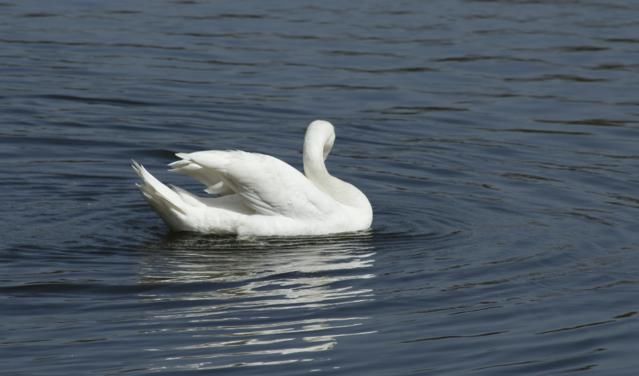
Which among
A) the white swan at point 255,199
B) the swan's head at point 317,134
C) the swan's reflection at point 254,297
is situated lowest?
the swan's reflection at point 254,297

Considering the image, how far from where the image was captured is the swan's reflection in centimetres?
859

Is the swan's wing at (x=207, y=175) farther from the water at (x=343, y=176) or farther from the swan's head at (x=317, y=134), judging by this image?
the swan's head at (x=317, y=134)

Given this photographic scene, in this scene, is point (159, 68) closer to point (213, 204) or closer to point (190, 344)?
point (213, 204)

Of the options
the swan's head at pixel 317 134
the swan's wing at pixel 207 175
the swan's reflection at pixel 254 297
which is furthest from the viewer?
the swan's head at pixel 317 134

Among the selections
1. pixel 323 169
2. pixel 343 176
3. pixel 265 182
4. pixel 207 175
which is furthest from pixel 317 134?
pixel 343 176

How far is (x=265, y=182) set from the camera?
11.4 meters

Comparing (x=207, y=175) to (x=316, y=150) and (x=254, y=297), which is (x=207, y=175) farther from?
(x=254, y=297)

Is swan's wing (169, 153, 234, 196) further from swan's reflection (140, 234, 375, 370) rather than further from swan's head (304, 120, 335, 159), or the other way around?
swan's head (304, 120, 335, 159)

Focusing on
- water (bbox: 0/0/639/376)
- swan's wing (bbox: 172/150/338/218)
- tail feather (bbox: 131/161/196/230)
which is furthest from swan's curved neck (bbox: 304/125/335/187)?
tail feather (bbox: 131/161/196/230)

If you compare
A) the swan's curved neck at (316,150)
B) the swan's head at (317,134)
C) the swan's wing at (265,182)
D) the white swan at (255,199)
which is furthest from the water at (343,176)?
the swan's head at (317,134)

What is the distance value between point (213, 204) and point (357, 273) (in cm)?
178

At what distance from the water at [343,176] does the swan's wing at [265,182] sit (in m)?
0.30

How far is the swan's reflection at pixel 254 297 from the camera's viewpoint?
859 cm

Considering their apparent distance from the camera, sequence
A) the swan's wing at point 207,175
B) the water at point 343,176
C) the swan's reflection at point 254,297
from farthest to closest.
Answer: the swan's wing at point 207,175 → the water at point 343,176 → the swan's reflection at point 254,297
